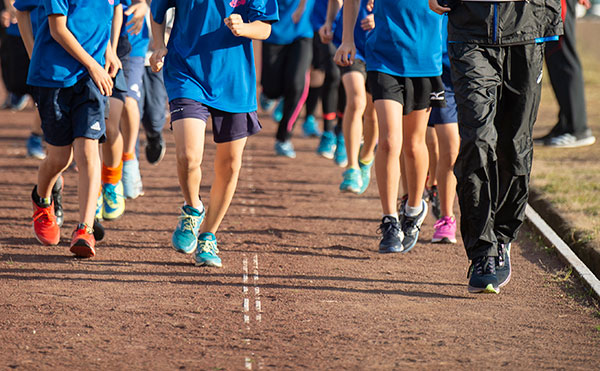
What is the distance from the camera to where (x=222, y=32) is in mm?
6312

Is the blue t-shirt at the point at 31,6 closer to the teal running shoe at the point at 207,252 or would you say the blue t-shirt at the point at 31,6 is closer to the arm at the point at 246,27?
the arm at the point at 246,27

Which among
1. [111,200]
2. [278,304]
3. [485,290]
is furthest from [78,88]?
[485,290]

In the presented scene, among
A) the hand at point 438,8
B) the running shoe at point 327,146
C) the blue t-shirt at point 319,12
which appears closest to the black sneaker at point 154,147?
the blue t-shirt at point 319,12

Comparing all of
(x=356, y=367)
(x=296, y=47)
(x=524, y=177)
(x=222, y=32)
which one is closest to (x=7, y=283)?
(x=222, y=32)

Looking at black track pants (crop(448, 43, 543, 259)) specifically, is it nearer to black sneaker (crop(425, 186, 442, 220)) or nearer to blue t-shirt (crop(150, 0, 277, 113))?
blue t-shirt (crop(150, 0, 277, 113))

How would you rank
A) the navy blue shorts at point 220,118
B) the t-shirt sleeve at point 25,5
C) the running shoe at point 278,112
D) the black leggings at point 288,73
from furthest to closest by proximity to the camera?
the running shoe at point 278,112, the black leggings at point 288,73, the t-shirt sleeve at point 25,5, the navy blue shorts at point 220,118

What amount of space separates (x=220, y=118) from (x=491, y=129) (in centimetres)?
168

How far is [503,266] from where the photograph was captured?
613 centimetres

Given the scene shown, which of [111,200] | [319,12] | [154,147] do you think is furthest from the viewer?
[319,12]

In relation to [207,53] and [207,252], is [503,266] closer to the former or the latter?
[207,252]

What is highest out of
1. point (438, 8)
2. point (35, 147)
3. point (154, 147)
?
point (438, 8)

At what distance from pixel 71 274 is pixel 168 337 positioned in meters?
1.42

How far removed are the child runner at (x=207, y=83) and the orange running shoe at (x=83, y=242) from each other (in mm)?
539

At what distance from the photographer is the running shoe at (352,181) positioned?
9133mm
